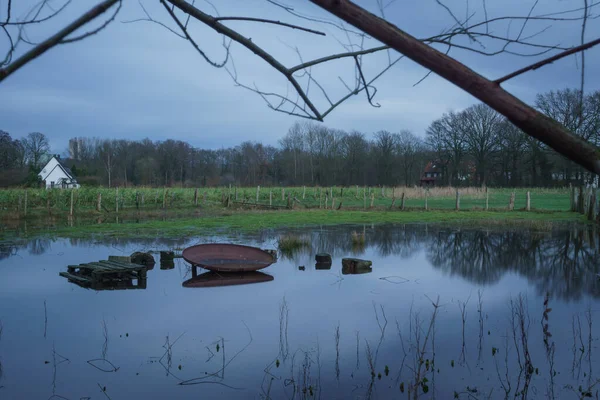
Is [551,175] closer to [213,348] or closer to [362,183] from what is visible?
[362,183]

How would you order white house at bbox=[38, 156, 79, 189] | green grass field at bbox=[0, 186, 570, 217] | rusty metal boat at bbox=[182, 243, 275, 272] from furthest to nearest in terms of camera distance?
white house at bbox=[38, 156, 79, 189]
green grass field at bbox=[0, 186, 570, 217]
rusty metal boat at bbox=[182, 243, 275, 272]

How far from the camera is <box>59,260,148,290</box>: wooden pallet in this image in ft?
41.6

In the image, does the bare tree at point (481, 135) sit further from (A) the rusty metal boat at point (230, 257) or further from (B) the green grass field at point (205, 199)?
(A) the rusty metal boat at point (230, 257)

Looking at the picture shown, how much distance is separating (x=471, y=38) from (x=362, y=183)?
63.9m

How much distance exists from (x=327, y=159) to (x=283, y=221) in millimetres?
41222

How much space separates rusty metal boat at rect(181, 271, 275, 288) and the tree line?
41527 millimetres

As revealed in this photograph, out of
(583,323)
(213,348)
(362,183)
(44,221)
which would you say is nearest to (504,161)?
(362,183)

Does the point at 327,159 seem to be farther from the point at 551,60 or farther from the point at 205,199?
the point at 551,60

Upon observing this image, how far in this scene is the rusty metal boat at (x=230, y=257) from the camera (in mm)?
13797

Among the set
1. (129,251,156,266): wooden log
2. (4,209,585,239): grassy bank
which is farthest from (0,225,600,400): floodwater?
(4,209,585,239): grassy bank

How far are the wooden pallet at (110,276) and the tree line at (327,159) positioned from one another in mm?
41009

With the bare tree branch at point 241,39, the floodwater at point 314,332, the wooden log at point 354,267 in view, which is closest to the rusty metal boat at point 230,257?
the floodwater at point 314,332

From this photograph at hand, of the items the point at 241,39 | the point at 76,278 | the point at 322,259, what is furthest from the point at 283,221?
the point at 241,39

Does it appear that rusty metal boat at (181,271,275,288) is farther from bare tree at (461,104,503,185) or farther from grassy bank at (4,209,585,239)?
bare tree at (461,104,503,185)
